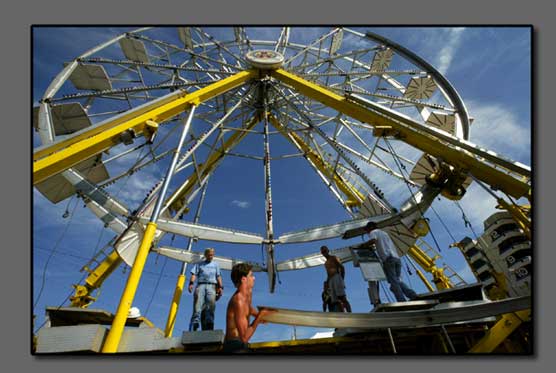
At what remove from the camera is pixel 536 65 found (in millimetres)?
3846

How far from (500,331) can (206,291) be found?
158 inches

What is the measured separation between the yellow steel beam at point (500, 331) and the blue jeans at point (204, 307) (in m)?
3.59

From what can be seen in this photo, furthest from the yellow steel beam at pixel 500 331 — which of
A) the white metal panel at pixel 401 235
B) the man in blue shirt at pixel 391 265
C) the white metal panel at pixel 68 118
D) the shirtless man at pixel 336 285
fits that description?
the white metal panel at pixel 68 118

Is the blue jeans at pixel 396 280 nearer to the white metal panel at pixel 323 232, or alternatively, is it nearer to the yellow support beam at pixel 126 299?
the white metal panel at pixel 323 232

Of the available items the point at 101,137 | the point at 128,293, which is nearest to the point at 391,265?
the point at 128,293

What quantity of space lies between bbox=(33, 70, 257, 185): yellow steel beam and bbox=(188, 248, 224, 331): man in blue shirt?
96.8 inches

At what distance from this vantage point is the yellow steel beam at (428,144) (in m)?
5.04

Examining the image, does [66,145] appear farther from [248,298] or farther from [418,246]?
[418,246]

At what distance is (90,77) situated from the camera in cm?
915

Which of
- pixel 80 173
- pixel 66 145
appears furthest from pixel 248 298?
pixel 80 173

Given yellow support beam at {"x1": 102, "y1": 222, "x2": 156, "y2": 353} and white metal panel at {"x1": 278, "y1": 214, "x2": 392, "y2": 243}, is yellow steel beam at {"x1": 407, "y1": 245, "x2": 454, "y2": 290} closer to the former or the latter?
white metal panel at {"x1": 278, "y1": 214, "x2": 392, "y2": 243}

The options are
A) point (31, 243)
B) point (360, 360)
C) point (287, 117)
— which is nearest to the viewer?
point (360, 360)

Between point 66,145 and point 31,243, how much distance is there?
1.64 metres

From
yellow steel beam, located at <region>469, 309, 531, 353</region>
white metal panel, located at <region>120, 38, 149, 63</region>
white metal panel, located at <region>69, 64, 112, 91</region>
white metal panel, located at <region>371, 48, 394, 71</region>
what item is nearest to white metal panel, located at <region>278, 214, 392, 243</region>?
yellow steel beam, located at <region>469, 309, 531, 353</region>
